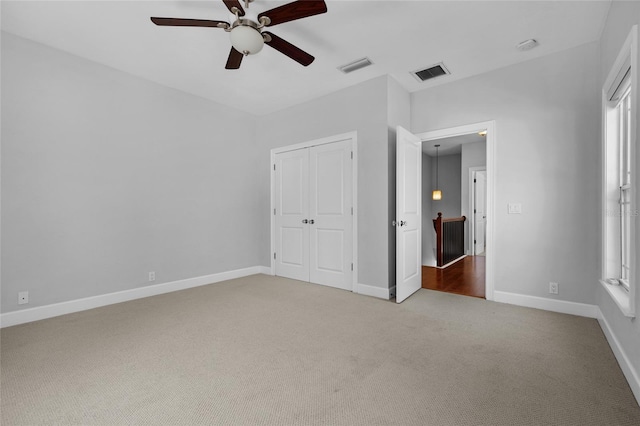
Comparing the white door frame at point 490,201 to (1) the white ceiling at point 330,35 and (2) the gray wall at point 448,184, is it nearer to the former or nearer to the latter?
(1) the white ceiling at point 330,35

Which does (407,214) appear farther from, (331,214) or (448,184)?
(448,184)

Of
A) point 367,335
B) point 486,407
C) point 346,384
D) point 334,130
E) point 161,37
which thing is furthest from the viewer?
point 334,130

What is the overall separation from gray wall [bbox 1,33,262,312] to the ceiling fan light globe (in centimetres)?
222

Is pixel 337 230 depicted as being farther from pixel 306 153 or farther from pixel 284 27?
pixel 284 27

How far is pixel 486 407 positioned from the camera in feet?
5.18

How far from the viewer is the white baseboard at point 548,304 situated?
2922 millimetres

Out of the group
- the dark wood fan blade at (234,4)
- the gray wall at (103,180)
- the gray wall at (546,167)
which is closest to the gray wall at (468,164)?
the gray wall at (546,167)

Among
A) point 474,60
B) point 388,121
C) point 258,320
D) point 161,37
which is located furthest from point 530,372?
point 161,37

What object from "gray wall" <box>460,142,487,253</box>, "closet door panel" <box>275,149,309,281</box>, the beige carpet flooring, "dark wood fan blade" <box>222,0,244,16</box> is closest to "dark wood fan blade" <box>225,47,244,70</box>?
"dark wood fan blade" <box>222,0,244,16</box>

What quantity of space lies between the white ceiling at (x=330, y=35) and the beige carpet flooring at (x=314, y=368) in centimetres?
278

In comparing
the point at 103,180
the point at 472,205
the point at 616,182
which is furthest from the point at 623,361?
the point at 472,205

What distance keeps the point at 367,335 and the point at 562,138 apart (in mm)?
2873

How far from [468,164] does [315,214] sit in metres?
4.50

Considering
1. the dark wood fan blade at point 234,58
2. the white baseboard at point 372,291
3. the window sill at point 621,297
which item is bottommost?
the white baseboard at point 372,291
